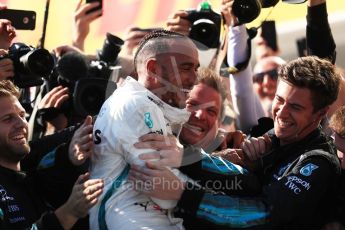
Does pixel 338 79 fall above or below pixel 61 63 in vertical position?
above

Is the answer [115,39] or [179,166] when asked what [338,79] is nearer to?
[179,166]

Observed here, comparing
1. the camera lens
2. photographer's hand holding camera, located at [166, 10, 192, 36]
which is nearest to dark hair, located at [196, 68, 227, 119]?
photographer's hand holding camera, located at [166, 10, 192, 36]

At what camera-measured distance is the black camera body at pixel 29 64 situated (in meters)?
4.46

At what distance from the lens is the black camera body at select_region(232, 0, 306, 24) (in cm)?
472

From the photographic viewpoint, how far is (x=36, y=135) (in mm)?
5258

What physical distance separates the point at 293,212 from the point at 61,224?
1068 mm

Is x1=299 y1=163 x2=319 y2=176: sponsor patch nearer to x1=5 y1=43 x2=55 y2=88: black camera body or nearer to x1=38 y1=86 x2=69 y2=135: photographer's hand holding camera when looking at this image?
x1=5 y1=43 x2=55 y2=88: black camera body

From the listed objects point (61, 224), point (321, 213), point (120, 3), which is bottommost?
point (120, 3)

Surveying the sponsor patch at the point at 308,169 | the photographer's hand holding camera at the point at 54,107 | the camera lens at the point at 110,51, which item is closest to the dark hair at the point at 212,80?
the camera lens at the point at 110,51

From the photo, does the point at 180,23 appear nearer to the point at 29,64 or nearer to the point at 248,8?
the point at 248,8

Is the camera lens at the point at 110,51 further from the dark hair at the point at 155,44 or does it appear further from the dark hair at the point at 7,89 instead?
the dark hair at the point at 155,44

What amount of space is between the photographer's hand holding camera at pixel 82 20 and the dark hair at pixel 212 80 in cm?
131

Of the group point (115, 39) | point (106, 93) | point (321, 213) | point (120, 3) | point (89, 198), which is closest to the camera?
point (89, 198)

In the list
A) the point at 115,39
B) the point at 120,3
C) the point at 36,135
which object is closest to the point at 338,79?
the point at 115,39
